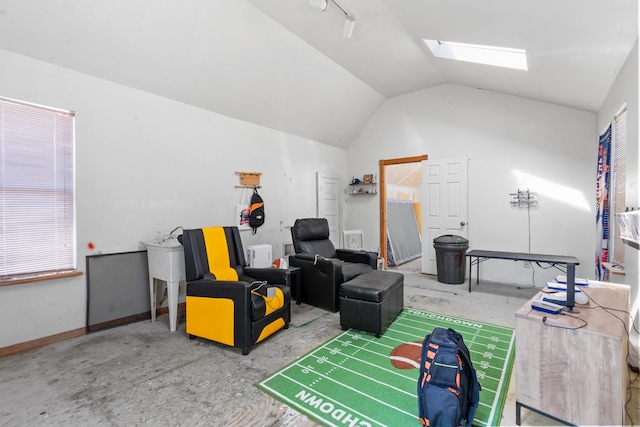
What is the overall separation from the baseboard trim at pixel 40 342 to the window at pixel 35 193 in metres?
0.57

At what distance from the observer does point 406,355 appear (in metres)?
2.41

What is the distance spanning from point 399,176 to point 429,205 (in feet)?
7.43

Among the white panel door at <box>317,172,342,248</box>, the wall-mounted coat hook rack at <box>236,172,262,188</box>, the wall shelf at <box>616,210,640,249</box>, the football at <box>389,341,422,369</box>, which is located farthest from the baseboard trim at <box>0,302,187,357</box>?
the wall shelf at <box>616,210,640,249</box>

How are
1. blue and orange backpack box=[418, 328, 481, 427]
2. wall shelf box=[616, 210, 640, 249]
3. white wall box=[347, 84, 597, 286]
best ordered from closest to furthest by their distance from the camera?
blue and orange backpack box=[418, 328, 481, 427] < wall shelf box=[616, 210, 640, 249] < white wall box=[347, 84, 597, 286]

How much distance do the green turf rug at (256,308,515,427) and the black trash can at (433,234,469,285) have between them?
1770 mm

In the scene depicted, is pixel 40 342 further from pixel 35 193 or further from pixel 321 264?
pixel 321 264

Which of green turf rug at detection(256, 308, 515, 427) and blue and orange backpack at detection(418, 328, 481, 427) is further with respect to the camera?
green turf rug at detection(256, 308, 515, 427)

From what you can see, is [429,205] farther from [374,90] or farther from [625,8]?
[625,8]

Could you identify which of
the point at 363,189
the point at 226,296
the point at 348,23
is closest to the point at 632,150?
the point at 348,23

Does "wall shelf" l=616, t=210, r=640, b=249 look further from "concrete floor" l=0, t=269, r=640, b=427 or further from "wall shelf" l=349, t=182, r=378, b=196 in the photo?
"wall shelf" l=349, t=182, r=378, b=196

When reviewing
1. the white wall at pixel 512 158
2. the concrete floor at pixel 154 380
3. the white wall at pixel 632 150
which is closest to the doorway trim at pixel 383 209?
the white wall at pixel 512 158

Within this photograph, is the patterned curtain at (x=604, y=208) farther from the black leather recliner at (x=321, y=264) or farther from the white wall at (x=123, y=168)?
the white wall at (x=123, y=168)

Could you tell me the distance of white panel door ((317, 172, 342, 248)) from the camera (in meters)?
5.88

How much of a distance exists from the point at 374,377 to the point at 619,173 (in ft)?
9.85
